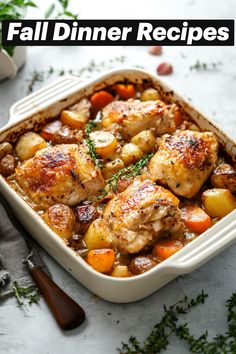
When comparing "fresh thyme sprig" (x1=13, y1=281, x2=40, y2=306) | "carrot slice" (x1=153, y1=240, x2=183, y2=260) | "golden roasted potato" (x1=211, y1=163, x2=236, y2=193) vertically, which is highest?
"golden roasted potato" (x1=211, y1=163, x2=236, y2=193)

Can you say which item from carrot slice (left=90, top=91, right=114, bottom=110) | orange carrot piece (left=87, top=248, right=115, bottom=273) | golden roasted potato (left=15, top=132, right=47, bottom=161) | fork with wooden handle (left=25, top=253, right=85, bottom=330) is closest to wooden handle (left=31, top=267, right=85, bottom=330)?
fork with wooden handle (left=25, top=253, right=85, bottom=330)

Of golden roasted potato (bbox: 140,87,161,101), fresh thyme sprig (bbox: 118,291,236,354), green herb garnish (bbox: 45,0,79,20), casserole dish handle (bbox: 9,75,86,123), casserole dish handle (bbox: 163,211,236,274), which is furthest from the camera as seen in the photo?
green herb garnish (bbox: 45,0,79,20)

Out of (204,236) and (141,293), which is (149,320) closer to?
(141,293)

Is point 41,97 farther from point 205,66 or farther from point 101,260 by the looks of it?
point 205,66

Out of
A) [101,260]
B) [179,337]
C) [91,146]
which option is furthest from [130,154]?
[179,337]

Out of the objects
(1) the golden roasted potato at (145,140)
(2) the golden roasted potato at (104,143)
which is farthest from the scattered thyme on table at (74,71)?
(1) the golden roasted potato at (145,140)

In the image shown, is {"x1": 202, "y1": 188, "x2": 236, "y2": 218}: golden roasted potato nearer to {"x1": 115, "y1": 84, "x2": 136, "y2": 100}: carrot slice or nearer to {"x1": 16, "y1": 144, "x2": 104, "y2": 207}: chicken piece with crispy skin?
{"x1": 16, "y1": 144, "x2": 104, "y2": 207}: chicken piece with crispy skin

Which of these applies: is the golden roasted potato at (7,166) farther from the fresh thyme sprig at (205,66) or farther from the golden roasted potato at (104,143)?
the fresh thyme sprig at (205,66)

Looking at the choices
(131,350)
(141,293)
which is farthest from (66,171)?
(131,350)
